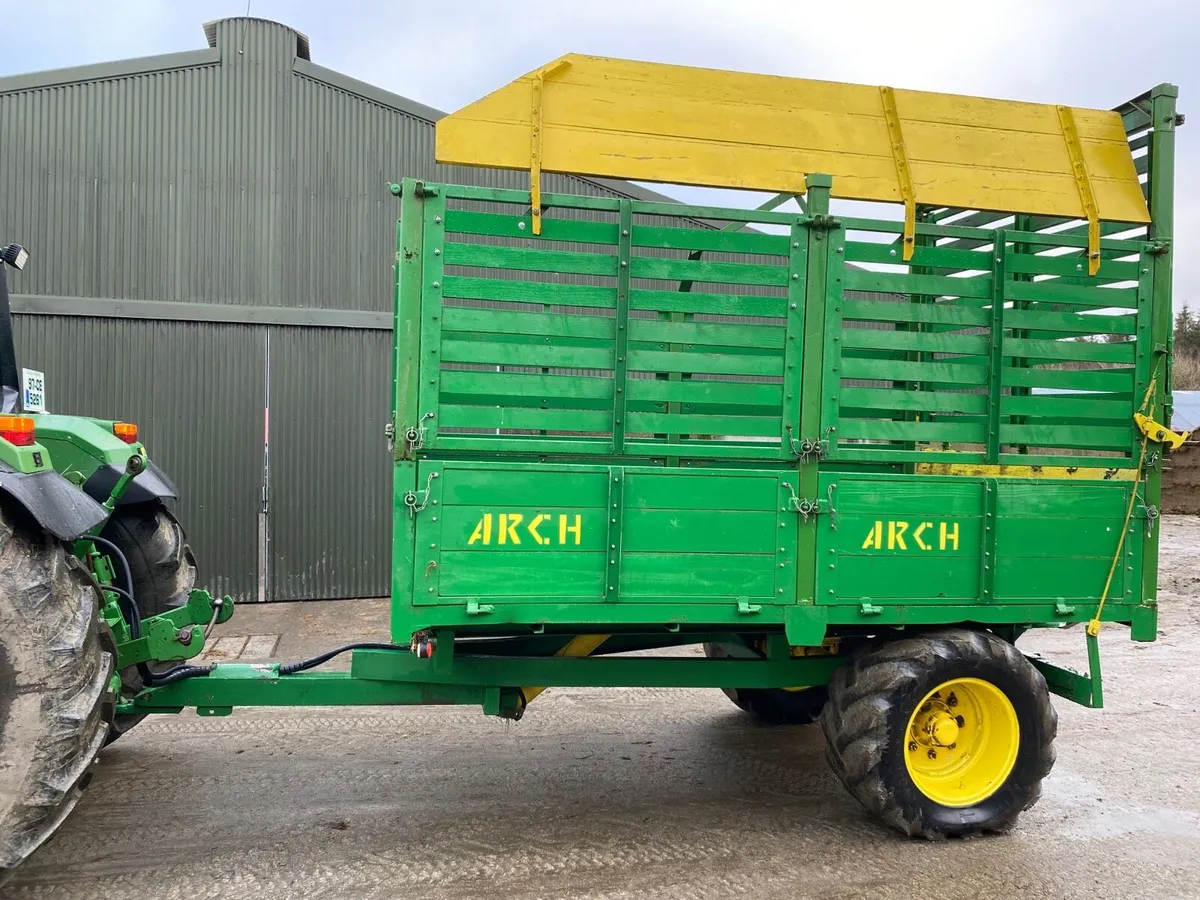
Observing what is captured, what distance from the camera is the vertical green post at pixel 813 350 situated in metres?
3.53

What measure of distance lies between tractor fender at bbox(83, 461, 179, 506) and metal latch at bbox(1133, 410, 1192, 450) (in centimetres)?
422

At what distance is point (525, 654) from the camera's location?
389 cm

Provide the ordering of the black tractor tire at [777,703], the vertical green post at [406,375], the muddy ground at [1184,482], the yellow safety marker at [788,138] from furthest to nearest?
the muddy ground at [1184,482] < the black tractor tire at [777,703] < the yellow safety marker at [788,138] < the vertical green post at [406,375]

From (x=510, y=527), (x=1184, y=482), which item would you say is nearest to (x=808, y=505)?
(x=510, y=527)

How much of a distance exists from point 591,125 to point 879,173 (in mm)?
1190

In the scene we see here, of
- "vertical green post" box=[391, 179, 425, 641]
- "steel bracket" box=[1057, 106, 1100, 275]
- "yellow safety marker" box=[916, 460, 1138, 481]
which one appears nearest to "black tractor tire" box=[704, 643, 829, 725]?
"yellow safety marker" box=[916, 460, 1138, 481]

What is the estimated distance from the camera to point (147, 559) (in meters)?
4.24

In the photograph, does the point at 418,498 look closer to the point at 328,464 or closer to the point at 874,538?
the point at 874,538

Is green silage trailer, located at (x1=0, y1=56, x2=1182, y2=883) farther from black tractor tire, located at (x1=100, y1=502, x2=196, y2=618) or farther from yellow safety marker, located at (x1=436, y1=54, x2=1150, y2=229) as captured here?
black tractor tire, located at (x1=100, y1=502, x2=196, y2=618)

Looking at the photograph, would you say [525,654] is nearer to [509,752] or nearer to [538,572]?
[538,572]

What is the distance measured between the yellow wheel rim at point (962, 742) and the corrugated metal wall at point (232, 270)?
17.5ft

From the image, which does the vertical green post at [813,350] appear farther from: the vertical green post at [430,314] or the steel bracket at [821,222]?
the vertical green post at [430,314]

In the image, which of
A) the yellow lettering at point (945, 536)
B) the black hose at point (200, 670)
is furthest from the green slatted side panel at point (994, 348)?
the black hose at point (200, 670)

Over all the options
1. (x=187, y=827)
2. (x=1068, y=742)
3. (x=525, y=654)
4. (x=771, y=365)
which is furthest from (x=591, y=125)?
(x=1068, y=742)
